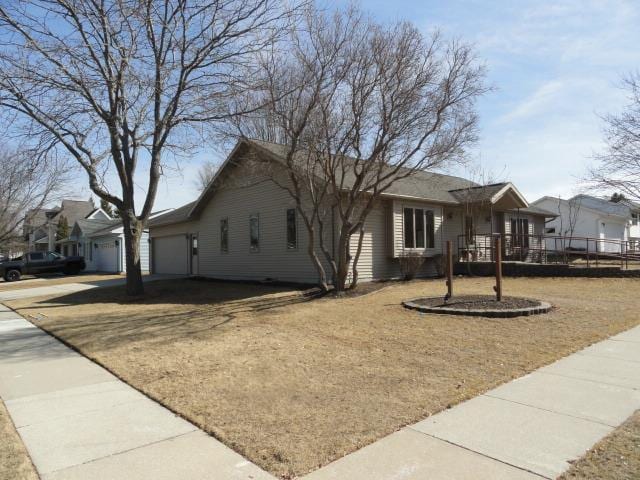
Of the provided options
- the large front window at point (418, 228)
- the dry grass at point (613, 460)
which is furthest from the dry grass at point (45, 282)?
the dry grass at point (613, 460)

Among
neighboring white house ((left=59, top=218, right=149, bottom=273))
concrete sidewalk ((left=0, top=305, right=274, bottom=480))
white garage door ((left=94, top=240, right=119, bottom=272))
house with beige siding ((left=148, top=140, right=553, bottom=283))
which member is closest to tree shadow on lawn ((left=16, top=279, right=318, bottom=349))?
house with beige siding ((left=148, top=140, right=553, bottom=283))

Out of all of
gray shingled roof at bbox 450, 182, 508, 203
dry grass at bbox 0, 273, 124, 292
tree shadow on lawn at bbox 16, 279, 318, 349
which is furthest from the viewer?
dry grass at bbox 0, 273, 124, 292

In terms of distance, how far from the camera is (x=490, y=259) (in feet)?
65.8

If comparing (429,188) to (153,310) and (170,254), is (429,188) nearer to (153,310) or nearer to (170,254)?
(153,310)

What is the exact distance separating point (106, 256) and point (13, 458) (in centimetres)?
3222

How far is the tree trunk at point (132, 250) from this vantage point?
15.1 meters

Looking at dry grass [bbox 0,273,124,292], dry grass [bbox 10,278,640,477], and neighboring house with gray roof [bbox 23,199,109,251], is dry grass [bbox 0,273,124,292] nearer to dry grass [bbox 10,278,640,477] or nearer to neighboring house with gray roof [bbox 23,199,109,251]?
dry grass [bbox 10,278,640,477]

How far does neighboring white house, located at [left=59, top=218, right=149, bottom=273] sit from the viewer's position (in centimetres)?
3062

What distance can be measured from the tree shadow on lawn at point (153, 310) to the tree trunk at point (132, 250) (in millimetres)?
387

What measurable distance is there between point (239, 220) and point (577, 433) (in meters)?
17.1

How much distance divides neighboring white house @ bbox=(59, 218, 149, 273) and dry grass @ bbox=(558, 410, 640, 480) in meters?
29.0

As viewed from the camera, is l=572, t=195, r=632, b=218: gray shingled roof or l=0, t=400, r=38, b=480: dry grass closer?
l=0, t=400, r=38, b=480: dry grass

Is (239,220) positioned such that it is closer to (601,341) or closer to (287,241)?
(287,241)

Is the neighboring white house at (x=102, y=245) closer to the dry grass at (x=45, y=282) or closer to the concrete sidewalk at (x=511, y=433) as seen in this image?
the dry grass at (x=45, y=282)
